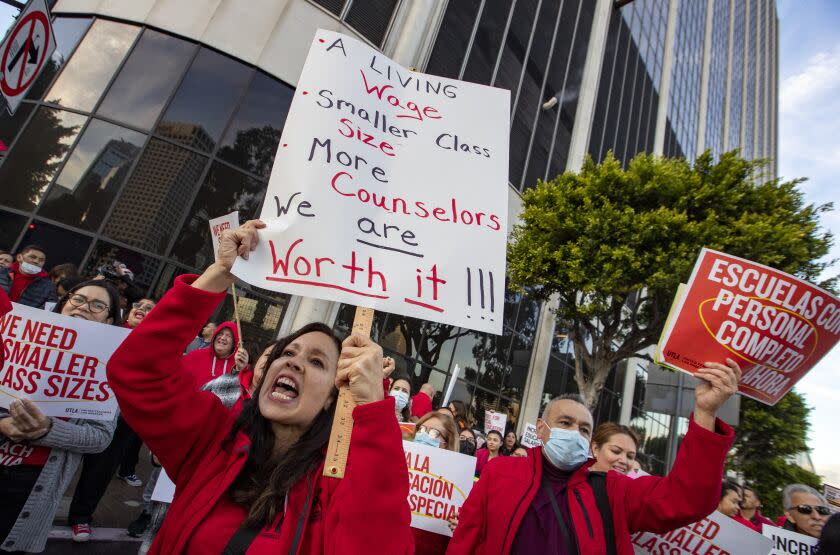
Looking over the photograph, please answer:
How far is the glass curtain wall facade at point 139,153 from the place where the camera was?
7.85 metres

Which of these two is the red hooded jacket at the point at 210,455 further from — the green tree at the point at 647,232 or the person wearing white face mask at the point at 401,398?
the green tree at the point at 647,232

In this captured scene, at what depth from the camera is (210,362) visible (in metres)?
4.43

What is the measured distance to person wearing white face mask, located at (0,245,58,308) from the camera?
519cm

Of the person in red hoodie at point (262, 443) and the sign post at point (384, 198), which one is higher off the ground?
the sign post at point (384, 198)

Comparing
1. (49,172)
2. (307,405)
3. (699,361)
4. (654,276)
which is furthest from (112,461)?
(654,276)

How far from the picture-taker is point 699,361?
2.23 metres

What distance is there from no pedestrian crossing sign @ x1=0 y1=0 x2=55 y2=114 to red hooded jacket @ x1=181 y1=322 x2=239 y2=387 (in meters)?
A: 2.39

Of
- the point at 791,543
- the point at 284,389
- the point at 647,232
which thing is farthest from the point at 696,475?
the point at 647,232

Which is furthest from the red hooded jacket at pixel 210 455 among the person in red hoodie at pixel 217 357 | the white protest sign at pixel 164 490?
the person in red hoodie at pixel 217 357

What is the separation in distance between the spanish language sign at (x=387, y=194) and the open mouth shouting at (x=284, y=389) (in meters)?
0.34

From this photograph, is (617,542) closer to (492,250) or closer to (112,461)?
(492,250)

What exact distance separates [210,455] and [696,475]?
1.97 m

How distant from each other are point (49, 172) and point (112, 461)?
22.4 ft

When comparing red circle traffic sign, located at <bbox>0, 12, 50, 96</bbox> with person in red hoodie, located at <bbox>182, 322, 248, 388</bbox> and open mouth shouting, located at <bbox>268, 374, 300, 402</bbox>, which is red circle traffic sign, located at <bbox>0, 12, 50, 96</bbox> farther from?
open mouth shouting, located at <bbox>268, 374, 300, 402</bbox>
